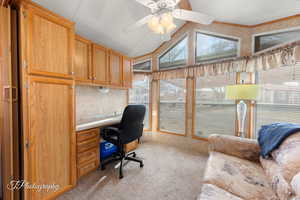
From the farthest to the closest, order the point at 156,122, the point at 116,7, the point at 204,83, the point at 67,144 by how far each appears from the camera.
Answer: the point at 156,122 < the point at 204,83 < the point at 116,7 < the point at 67,144

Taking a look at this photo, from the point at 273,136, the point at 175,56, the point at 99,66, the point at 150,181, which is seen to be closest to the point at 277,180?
the point at 273,136

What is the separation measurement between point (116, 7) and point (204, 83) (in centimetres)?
225

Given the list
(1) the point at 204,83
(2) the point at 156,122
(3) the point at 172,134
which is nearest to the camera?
(1) the point at 204,83

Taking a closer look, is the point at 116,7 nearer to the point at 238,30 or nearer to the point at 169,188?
the point at 238,30

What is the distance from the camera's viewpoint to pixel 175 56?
3244 mm

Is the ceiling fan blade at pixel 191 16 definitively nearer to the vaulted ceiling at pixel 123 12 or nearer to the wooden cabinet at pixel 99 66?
the vaulted ceiling at pixel 123 12

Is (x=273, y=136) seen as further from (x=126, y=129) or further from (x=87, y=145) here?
(x=87, y=145)

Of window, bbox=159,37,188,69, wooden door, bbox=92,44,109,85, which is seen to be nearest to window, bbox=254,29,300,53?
window, bbox=159,37,188,69

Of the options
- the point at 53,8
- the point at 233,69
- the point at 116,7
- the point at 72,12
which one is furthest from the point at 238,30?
the point at 53,8

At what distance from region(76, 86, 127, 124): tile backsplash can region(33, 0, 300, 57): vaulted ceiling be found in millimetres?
1017

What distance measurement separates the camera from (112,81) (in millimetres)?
2523

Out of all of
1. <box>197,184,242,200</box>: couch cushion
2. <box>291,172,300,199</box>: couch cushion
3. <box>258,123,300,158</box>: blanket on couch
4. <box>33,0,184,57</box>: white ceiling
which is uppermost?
<box>33,0,184,57</box>: white ceiling

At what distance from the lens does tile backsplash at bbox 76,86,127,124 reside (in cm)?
233

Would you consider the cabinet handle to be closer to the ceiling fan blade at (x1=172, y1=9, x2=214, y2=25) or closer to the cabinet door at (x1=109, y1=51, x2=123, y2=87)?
the cabinet door at (x1=109, y1=51, x2=123, y2=87)
